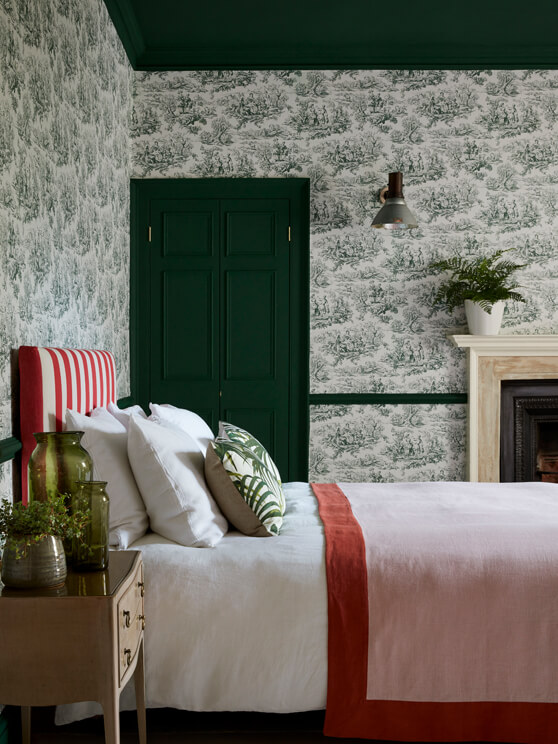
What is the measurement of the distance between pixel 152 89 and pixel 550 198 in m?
2.84

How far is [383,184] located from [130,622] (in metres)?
3.79

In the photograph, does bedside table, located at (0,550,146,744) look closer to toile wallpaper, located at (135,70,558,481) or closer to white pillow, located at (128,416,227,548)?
white pillow, located at (128,416,227,548)

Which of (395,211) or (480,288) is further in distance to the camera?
(480,288)

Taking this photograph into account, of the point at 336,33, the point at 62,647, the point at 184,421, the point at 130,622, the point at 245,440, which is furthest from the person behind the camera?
the point at 336,33

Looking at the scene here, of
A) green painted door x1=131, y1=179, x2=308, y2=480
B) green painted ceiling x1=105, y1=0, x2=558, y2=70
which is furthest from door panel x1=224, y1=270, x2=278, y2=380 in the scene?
green painted ceiling x1=105, y1=0, x2=558, y2=70

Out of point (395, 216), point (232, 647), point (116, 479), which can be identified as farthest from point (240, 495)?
point (395, 216)

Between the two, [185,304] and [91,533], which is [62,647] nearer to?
[91,533]

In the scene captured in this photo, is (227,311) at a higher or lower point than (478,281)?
lower

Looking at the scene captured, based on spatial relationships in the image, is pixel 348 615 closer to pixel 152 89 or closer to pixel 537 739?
pixel 537 739

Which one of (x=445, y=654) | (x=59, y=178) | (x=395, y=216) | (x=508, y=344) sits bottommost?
(x=445, y=654)

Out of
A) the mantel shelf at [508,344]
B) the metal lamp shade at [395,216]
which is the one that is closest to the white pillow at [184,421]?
the metal lamp shade at [395,216]

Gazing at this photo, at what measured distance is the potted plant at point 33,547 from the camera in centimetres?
163

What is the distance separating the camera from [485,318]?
184 inches

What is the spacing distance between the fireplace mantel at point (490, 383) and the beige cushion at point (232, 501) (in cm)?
280
